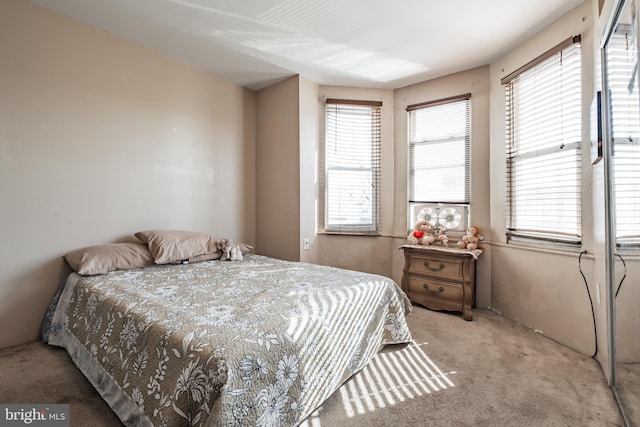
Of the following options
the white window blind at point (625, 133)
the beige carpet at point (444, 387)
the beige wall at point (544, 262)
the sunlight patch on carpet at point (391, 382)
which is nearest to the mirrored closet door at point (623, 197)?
the white window blind at point (625, 133)

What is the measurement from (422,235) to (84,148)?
3.39 meters

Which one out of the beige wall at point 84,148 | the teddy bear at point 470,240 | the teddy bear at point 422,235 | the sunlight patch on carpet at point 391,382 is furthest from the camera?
the teddy bear at point 422,235

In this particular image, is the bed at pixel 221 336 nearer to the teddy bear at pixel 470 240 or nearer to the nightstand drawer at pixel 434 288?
the nightstand drawer at pixel 434 288

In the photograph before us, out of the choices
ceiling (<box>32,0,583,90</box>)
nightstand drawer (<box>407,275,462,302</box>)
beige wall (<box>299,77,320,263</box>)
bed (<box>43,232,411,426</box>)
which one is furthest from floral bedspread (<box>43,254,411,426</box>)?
ceiling (<box>32,0,583,90</box>)

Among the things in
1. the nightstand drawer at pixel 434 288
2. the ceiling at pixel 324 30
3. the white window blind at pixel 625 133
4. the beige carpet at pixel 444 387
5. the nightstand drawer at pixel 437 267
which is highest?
the ceiling at pixel 324 30

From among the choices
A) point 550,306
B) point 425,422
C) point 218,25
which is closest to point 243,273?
point 425,422

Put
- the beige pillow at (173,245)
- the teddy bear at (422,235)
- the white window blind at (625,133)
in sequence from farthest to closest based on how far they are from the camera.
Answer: the teddy bear at (422,235)
the beige pillow at (173,245)
the white window blind at (625,133)

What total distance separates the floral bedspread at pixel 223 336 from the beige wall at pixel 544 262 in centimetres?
128

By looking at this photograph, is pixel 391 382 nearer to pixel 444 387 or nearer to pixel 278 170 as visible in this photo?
pixel 444 387

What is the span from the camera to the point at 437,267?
303 centimetres

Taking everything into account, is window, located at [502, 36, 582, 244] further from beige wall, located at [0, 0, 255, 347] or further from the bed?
beige wall, located at [0, 0, 255, 347]

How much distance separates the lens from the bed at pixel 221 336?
107 cm

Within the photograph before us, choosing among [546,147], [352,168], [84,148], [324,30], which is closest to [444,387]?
[546,147]

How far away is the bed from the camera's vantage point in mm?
1074
